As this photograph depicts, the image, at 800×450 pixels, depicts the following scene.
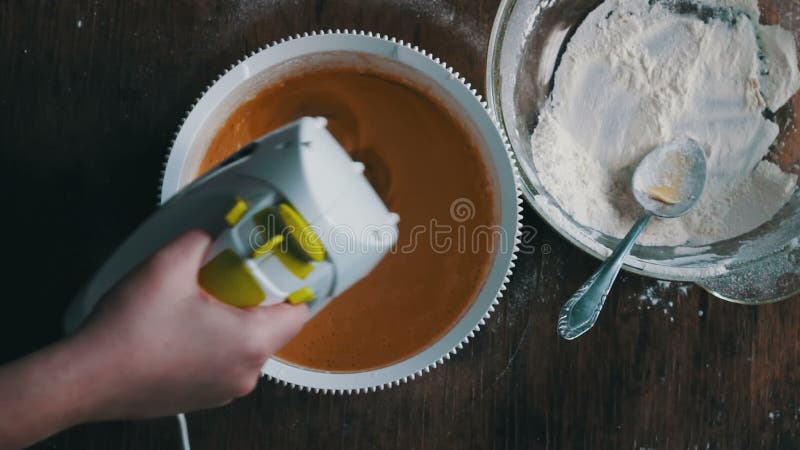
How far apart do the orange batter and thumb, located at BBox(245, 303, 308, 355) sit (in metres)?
0.26

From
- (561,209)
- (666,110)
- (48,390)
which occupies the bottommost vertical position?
(48,390)

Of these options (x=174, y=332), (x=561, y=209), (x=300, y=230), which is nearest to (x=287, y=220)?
(x=300, y=230)

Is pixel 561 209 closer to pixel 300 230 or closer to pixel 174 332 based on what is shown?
pixel 300 230

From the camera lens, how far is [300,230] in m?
0.64

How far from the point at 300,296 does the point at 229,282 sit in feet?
0.21

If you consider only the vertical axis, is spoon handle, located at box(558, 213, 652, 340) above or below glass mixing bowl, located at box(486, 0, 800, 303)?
below

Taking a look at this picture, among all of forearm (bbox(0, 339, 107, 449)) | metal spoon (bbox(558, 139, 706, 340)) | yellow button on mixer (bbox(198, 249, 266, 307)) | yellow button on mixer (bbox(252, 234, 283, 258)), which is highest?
metal spoon (bbox(558, 139, 706, 340))

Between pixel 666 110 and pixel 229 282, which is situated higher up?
pixel 666 110

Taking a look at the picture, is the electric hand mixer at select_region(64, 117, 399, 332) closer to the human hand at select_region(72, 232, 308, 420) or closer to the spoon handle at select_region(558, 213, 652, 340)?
the human hand at select_region(72, 232, 308, 420)

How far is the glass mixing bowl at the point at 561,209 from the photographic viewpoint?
90cm

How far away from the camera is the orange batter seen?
0.92 meters

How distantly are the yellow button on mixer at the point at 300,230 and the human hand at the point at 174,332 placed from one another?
6 centimetres

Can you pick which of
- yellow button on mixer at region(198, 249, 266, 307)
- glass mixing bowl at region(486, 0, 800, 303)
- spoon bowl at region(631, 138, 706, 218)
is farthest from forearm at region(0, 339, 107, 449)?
spoon bowl at region(631, 138, 706, 218)

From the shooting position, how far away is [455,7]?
934mm
